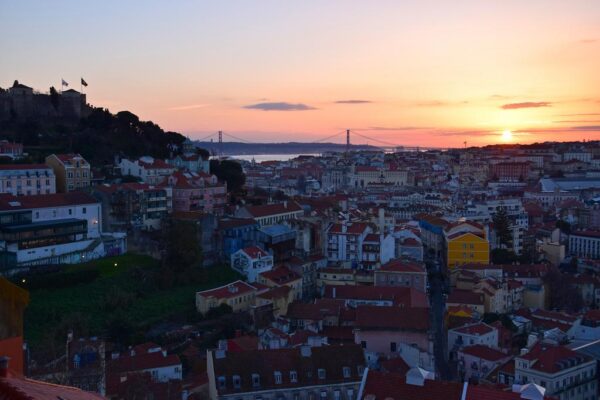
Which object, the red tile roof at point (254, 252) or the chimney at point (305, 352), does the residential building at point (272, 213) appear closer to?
the red tile roof at point (254, 252)

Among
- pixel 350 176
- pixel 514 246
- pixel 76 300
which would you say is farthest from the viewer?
pixel 350 176

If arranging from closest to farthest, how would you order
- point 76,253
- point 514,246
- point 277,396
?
point 277,396
point 76,253
point 514,246

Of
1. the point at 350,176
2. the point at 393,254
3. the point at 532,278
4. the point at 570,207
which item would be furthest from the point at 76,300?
the point at 350,176

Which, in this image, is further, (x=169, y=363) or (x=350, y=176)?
(x=350, y=176)

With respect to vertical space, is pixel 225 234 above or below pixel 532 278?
above

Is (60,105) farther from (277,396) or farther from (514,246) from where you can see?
(277,396)

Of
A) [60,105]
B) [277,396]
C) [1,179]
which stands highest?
[60,105]

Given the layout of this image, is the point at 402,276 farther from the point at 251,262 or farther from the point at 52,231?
the point at 52,231
